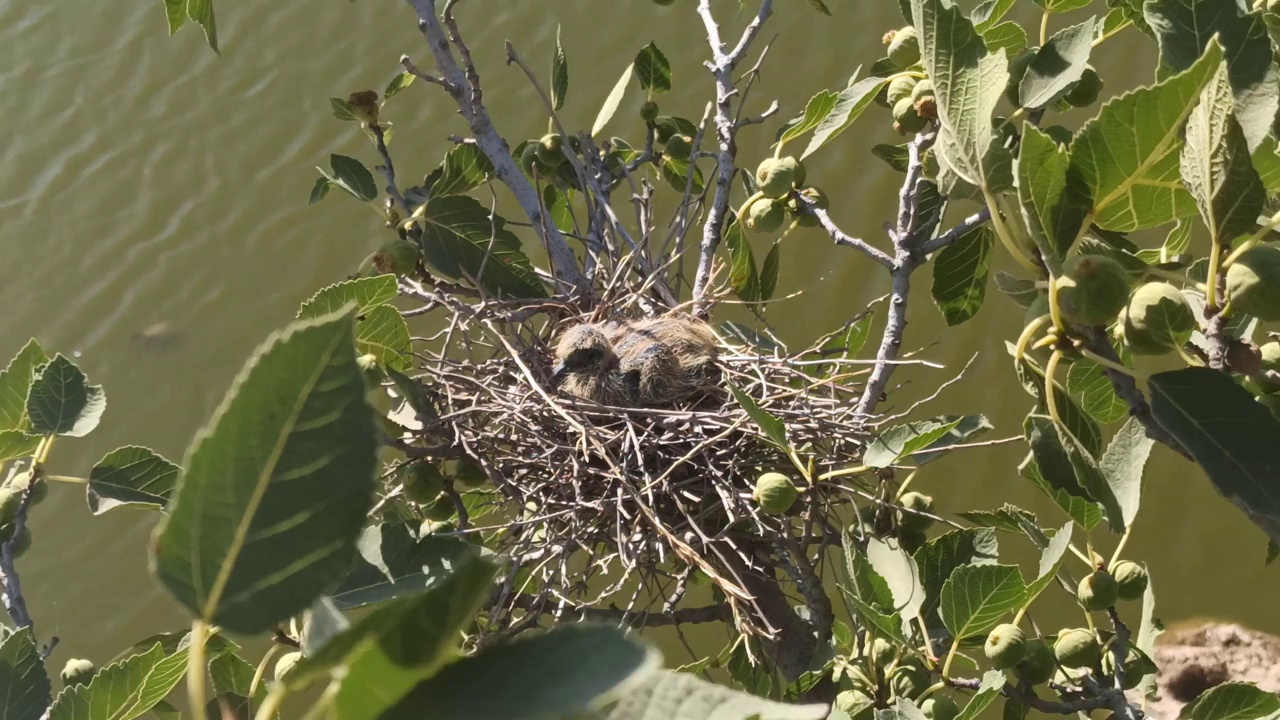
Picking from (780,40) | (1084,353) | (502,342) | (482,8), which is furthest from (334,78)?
(1084,353)

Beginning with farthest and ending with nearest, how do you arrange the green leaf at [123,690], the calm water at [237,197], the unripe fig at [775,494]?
1. the calm water at [237,197]
2. the unripe fig at [775,494]
3. the green leaf at [123,690]

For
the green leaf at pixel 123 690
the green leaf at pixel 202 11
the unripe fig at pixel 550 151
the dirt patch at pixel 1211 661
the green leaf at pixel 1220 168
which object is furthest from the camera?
the dirt patch at pixel 1211 661

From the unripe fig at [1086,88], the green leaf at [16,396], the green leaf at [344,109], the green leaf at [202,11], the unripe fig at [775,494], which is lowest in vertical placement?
the unripe fig at [775,494]

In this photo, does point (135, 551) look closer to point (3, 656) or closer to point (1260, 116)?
point (3, 656)

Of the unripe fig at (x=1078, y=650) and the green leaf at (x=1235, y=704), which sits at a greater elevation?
the unripe fig at (x=1078, y=650)

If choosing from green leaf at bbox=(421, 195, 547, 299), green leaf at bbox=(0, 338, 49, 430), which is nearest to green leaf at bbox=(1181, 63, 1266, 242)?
green leaf at bbox=(421, 195, 547, 299)

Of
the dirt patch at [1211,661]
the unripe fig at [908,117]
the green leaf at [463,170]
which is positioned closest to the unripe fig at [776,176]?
the unripe fig at [908,117]

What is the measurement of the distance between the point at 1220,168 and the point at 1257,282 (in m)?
0.06

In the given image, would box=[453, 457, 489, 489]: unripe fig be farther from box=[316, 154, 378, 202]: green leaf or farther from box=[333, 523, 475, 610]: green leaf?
box=[316, 154, 378, 202]: green leaf

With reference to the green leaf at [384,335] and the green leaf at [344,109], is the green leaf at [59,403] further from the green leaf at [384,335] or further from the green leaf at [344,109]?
the green leaf at [344,109]

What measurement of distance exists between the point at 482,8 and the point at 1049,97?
2470 millimetres

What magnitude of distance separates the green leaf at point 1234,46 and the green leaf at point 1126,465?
300 mm

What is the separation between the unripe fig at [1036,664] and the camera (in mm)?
773

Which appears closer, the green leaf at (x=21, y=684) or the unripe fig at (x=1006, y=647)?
the green leaf at (x=21, y=684)
